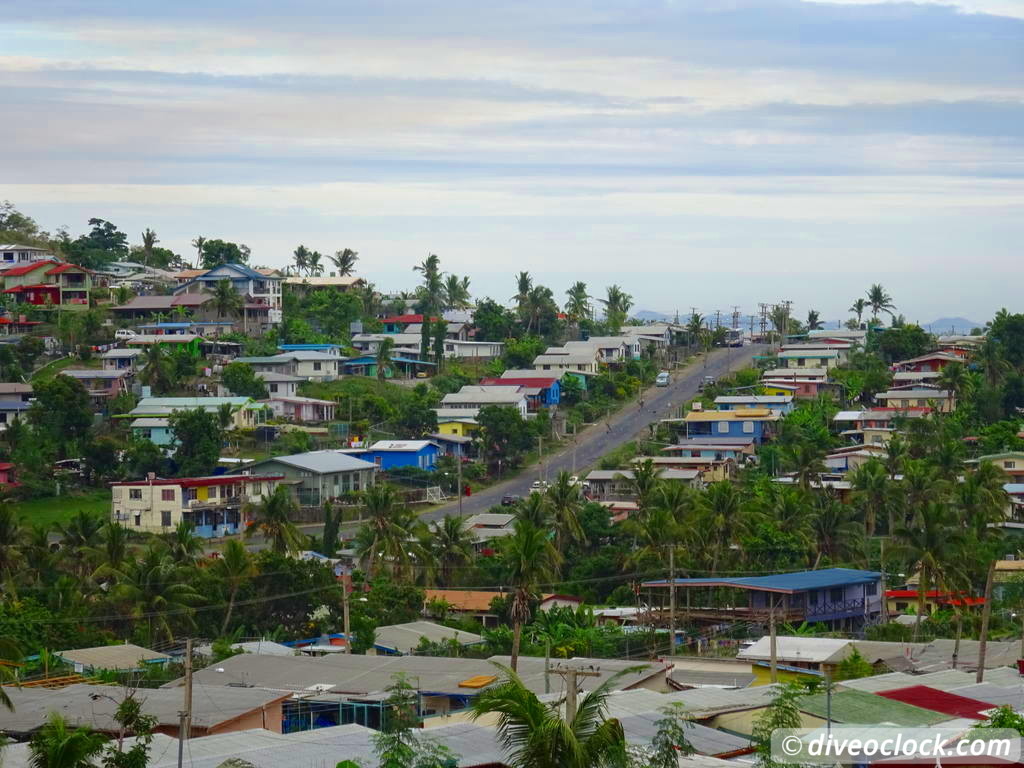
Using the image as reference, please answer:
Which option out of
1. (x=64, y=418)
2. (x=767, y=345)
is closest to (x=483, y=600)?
(x=64, y=418)

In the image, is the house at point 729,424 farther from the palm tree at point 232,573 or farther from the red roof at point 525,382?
the palm tree at point 232,573

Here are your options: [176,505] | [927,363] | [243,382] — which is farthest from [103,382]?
[927,363]

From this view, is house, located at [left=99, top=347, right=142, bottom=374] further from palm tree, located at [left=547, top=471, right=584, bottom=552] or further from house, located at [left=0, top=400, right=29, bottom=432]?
palm tree, located at [left=547, top=471, right=584, bottom=552]

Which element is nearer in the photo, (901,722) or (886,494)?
(901,722)

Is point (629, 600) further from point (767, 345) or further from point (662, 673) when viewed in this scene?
point (767, 345)

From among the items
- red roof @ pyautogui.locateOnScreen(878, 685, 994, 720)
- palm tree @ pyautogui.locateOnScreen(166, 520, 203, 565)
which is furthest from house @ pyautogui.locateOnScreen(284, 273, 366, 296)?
red roof @ pyautogui.locateOnScreen(878, 685, 994, 720)

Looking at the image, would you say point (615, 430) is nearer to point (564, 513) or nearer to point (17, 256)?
point (564, 513)
